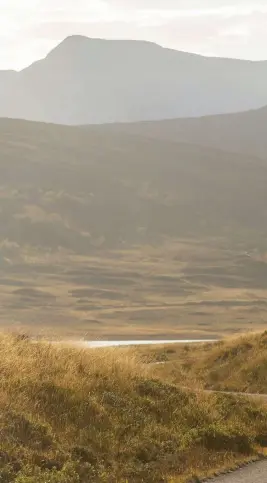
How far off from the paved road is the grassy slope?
429 inches

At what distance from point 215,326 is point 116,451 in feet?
367

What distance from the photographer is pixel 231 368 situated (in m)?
29.6

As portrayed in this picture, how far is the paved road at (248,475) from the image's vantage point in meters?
11.1

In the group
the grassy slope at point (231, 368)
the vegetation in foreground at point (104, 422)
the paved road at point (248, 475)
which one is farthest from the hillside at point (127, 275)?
the paved road at point (248, 475)

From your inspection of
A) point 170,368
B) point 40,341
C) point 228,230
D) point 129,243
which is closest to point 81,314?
point 129,243

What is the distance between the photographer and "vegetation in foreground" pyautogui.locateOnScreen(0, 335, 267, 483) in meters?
10.8

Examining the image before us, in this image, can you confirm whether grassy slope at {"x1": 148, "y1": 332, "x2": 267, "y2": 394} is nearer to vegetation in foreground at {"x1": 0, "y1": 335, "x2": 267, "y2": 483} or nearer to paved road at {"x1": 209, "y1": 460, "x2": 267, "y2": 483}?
vegetation in foreground at {"x1": 0, "y1": 335, "x2": 267, "y2": 483}

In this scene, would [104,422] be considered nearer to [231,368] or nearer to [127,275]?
[231,368]

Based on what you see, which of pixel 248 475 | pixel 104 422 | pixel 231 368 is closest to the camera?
pixel 248 475

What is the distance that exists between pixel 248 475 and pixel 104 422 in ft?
8.08

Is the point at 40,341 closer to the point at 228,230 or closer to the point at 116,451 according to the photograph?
the point at 116,451

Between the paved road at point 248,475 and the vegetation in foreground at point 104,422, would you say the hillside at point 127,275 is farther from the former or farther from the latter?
the paved road at point 248,475

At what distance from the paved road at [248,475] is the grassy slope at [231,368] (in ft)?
35.8

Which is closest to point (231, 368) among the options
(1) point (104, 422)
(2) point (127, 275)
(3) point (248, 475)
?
(1) point (104, 422)
